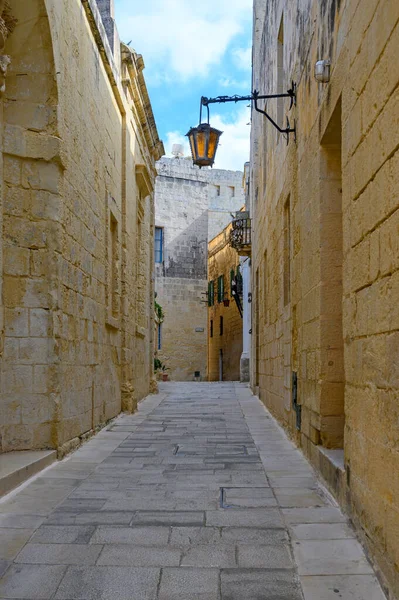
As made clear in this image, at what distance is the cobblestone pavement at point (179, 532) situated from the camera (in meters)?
2.57

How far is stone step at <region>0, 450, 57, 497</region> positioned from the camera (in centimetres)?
403

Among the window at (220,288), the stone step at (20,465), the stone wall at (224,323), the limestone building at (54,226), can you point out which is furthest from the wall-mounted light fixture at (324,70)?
the window at (220,288)

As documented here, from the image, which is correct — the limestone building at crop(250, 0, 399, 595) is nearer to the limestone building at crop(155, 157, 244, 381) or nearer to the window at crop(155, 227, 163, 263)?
the limestone building at crop(155, 157, 244, 381)

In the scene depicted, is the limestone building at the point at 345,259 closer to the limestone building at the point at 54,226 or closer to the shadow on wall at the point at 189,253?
the limestone building at the point at 54,226

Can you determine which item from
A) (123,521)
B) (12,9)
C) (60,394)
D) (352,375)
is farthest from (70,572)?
(12,9)

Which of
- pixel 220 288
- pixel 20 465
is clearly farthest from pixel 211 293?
pixel 20 465

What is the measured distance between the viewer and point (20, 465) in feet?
14.4

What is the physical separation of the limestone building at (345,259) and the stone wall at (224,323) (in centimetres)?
1604

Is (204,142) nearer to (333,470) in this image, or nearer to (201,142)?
(201,142)

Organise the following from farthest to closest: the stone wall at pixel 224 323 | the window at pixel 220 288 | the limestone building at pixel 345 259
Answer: the window at pixel 220 288
the stone wall at pixel 224 323
the limestone building at pixel 345 259

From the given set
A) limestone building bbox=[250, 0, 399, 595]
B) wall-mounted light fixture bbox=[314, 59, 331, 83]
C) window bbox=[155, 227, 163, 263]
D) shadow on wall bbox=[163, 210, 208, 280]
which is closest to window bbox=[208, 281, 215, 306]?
shadow on wall bbox=[163, 210, 208, 280]

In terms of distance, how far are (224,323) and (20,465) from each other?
72.9ft

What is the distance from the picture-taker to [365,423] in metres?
2.93

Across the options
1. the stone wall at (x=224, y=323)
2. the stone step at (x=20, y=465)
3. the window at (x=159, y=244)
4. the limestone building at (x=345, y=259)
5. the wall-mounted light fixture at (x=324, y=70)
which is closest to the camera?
the limestone building at (x=345, y=259)
